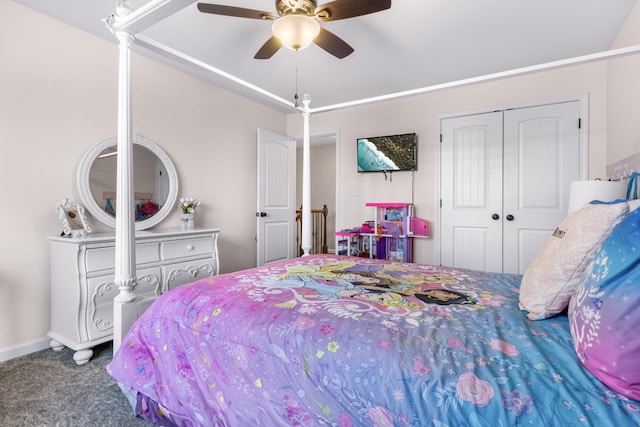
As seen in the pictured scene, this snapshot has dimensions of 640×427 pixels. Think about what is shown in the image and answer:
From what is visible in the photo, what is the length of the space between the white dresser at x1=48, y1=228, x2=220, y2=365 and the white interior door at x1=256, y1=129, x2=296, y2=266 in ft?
5.24

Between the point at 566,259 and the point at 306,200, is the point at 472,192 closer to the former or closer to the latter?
the point at 306,200

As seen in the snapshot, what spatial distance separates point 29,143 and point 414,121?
12.3 ft

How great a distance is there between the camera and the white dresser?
2180 millimetres

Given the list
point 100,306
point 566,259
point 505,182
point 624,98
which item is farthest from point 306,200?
point 624,98

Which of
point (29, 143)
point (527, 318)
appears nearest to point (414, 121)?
point (527, 318)

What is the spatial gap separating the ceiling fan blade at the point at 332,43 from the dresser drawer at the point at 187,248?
1988 millimetres

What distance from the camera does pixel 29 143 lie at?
235 centimetres

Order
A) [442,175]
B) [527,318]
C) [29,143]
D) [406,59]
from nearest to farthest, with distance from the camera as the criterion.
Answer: [527,318]
[29,143]
[406,59]
[442,175]

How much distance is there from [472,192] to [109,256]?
11.7 feet

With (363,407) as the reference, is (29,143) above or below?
above

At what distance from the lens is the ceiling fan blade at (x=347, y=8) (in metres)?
1.73

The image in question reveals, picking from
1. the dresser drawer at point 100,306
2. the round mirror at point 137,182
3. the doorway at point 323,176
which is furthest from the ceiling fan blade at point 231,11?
the doorway at point 323,176

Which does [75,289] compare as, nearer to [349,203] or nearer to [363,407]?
[363,407]

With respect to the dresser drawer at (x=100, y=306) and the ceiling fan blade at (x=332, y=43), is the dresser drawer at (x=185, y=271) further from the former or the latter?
the ceiling fan blade at (x=332, y=43)
